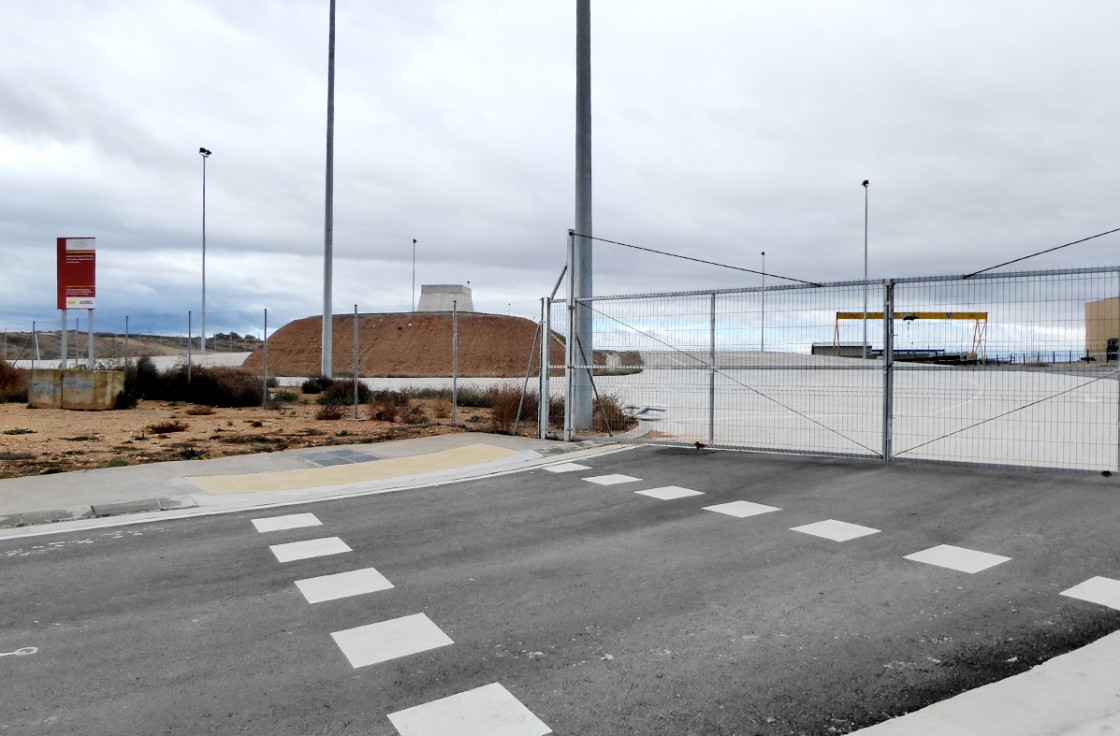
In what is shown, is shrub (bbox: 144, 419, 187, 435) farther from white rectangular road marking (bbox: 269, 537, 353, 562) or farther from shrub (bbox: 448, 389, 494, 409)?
white rectangular road marking (bbox: 269, 537, 353, 562)

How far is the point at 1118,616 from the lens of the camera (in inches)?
167

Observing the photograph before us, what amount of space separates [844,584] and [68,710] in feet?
14.4

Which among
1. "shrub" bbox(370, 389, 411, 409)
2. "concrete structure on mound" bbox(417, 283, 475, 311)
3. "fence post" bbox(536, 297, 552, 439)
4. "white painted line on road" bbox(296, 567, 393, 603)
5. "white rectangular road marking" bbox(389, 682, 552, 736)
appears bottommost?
"white rectangular road marking" bbox(389, 682, 552, 736)

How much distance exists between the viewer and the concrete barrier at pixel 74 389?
60.2 ft

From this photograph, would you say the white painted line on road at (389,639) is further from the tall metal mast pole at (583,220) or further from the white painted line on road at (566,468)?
the tall metal mast pole at (583,220)

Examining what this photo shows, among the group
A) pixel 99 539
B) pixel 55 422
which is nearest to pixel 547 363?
pixel 99 539

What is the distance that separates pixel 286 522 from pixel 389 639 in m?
3.21

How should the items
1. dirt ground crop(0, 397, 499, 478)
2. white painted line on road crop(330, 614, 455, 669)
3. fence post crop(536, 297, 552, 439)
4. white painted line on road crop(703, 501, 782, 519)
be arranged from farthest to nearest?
fence post crop(536, 297, 552, 439) < dirt ground crop(0, 397, 499, 478) < white painted line on road crop(703, 501, 782, 519) < white painted line on road crop(330, 614, 455, 669)

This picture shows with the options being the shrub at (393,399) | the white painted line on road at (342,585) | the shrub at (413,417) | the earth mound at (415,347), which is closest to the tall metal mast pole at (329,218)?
the shrub at (393,399)

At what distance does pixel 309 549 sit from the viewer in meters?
5.82

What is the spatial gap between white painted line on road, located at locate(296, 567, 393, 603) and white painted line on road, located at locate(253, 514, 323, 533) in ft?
5.38

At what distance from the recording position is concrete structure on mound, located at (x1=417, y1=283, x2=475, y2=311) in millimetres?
73250

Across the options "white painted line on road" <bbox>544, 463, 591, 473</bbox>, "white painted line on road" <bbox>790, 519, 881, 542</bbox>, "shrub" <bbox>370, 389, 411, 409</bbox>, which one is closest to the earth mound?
"shrub" <bbox>370, 389, 411, 409</bbox>

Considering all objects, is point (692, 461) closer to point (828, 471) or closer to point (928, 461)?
point (828, 471)
